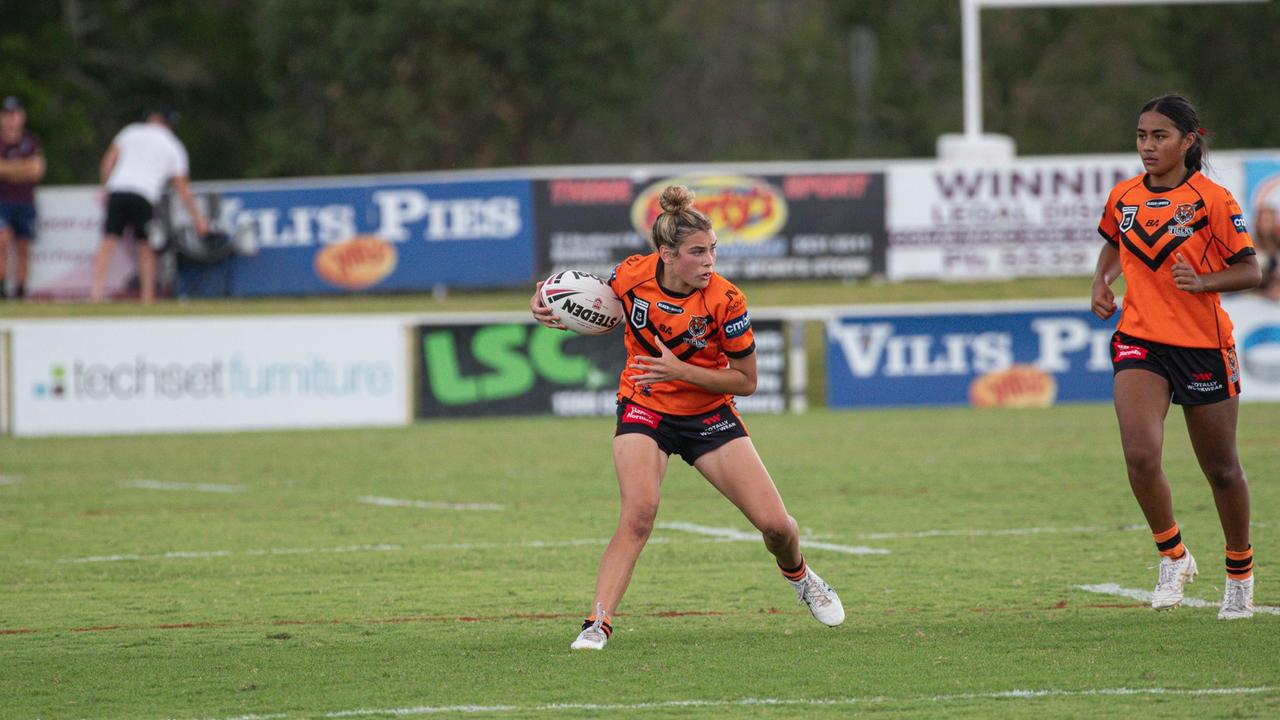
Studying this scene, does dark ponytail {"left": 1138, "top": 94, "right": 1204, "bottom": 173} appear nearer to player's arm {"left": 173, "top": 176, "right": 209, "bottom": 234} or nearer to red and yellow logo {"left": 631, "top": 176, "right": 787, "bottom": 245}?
red and yellow logo {"left": 631, "top": 176, "right": 787, "bottom": 245}

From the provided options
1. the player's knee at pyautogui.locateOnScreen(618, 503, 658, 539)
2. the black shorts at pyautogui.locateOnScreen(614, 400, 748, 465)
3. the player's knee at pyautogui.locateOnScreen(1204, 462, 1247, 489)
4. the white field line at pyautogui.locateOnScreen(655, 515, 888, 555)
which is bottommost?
the white field line at pyautogui.locateOnScreen(655, 515, 888, 555)

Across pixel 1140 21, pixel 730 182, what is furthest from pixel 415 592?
pixel 1140 21

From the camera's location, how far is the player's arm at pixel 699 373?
748 cm

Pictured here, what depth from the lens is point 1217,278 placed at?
25.6ft

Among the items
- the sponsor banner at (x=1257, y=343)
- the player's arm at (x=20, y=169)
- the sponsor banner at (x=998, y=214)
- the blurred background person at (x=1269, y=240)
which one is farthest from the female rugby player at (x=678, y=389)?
the player's arm at (x=20, y=169)

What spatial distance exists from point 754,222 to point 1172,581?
1641 centimetres

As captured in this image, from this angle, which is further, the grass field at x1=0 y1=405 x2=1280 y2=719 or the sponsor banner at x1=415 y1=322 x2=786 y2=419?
the sponsor banner at x1=415 y1=322 x2=786 y2=419

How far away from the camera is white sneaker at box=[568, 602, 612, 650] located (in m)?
7.50

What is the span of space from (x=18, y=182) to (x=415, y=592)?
52.6 ft

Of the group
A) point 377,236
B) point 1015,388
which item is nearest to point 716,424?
point 1015,388

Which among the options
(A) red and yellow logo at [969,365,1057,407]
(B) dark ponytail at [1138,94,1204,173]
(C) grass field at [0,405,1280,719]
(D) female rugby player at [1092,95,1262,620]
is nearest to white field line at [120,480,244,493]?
(C) grass field at [0,405,1280,719]

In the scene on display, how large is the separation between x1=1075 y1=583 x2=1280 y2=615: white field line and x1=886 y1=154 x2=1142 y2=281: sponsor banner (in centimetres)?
1546

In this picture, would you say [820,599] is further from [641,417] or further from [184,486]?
[184,486]

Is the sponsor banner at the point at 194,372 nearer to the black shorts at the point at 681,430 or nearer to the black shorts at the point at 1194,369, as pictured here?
the black shorts at the point at 681,430
